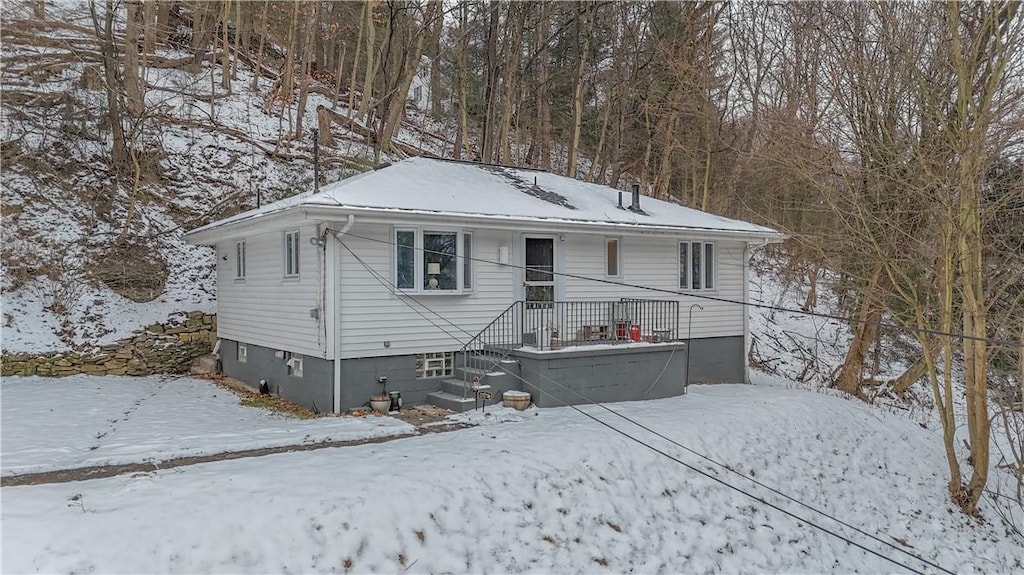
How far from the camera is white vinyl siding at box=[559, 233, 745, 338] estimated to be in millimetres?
12117

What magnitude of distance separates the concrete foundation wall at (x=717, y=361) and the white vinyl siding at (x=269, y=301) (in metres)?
8.17

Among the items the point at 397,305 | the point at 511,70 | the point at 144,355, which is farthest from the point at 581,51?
the point at 144,355

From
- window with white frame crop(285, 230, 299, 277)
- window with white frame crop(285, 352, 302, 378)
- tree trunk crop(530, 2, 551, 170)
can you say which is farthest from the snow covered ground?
tree trunk crop(530, 2, 551, 170)

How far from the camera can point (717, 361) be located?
13992 mm

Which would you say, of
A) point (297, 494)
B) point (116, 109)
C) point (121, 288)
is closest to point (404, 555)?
point (297, 494)

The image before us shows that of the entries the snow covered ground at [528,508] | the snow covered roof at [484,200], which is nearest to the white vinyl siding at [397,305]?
the snow covered roof at [484,200]

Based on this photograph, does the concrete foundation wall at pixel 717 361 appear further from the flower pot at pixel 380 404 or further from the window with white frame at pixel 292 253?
the window with white frame at pixel 292 253

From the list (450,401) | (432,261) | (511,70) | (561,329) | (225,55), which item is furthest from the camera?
(225,55)

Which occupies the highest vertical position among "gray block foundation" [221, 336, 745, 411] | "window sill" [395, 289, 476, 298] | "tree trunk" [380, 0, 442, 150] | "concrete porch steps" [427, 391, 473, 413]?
"tree trunk" [380, 0, 442, 150]

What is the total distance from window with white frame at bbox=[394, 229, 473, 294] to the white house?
0.02 m

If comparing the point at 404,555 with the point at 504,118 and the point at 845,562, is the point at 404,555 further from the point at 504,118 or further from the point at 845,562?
the point at 504,118

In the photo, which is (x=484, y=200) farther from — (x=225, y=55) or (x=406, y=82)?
(x=225, y=55)

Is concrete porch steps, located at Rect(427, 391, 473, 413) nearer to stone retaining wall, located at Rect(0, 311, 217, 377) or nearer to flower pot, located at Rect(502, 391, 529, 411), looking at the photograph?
flower pot, located at Rect(502, 391, 529, 411)

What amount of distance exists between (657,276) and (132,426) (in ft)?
32.4
